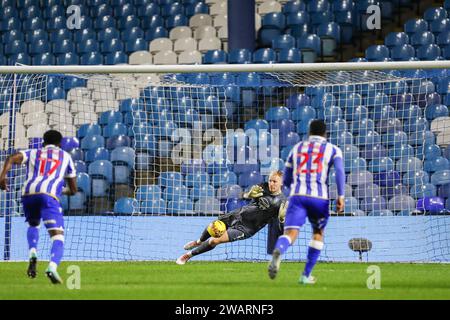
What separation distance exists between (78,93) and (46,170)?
850 centimetres

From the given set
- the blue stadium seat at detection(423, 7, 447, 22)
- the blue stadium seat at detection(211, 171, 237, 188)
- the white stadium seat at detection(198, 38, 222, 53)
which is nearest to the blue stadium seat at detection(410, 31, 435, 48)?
the blue stadium seat at detection(423, 7, 447, 22)

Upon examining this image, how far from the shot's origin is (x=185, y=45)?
2080cm

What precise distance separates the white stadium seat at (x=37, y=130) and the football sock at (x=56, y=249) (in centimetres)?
667

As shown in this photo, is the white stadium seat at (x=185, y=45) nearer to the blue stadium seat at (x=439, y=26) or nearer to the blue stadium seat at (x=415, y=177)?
the blue stadium seat at (x=439, y=26)

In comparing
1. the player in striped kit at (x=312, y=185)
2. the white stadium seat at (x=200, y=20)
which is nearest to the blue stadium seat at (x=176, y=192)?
the player in striped kit at (x=312, y=185)

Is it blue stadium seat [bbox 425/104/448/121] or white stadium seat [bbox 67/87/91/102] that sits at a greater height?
white stadium seat [bbox 67/87/91/102]

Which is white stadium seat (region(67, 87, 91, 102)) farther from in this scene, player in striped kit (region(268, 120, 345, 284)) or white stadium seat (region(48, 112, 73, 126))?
player in striped kit (region(268, 120, 345, 284))

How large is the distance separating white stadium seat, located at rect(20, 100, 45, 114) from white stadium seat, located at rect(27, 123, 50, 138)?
3.14 ft

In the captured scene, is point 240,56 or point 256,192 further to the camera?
point 240,56

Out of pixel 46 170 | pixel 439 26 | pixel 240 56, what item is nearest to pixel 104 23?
pixel 240 56

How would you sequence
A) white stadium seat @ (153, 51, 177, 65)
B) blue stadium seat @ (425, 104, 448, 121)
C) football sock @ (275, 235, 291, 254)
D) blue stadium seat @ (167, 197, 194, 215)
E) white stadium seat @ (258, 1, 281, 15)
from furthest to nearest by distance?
white stadium seat @ (258, 1, 281, 15)
white stadium seat @ (153, 51, 177, 65)
blue stadium seat @ (425, 104, 448, 121)
blue stadium seat @ (167, 197, 194, 215)
football sock @ (275, 235, 291, 254)

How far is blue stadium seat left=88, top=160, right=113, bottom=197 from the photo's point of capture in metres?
16.2

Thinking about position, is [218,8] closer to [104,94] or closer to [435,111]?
[104,94]

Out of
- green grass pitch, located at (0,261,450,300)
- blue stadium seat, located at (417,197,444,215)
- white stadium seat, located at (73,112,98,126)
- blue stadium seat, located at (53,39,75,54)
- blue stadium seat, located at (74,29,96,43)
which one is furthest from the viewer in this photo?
blue stadium seat, located at (74,29,96,43)
